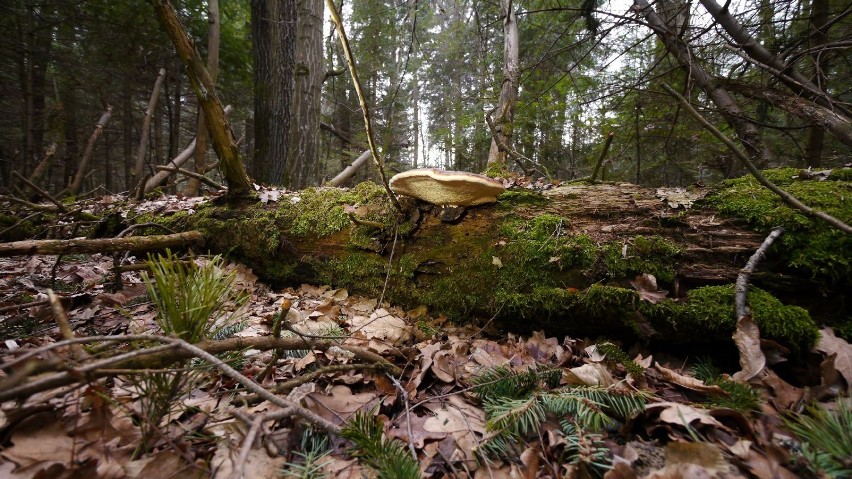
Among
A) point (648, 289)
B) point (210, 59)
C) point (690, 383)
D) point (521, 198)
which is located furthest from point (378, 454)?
point (210, 59)

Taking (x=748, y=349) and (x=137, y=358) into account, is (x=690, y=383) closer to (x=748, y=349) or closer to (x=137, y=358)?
(x=748, y=349)

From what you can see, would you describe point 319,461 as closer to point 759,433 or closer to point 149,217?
point 759,433

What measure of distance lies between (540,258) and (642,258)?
2.09 feet

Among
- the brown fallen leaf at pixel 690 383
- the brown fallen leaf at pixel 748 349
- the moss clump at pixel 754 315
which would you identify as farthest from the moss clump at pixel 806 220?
the brown fallen leaf at pixel 690 383

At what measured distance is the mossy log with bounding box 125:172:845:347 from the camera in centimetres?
184

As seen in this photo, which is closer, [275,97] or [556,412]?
[556,412]

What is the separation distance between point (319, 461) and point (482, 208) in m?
2.04

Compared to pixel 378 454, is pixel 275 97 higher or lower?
higher

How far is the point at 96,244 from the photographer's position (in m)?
2.36

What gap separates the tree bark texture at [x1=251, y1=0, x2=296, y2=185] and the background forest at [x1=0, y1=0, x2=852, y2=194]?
29mm

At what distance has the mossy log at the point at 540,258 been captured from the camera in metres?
1.84

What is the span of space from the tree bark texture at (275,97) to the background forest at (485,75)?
0.09 feet

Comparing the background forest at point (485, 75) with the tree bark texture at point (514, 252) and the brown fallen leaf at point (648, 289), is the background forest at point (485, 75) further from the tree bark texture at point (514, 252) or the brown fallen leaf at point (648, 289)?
the brown fallen leaf at point (648, 289)

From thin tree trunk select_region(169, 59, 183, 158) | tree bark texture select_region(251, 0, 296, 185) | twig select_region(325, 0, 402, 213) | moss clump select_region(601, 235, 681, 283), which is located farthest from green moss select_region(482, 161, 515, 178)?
thin tree trunk select_region(169, 59, 183, 158)
